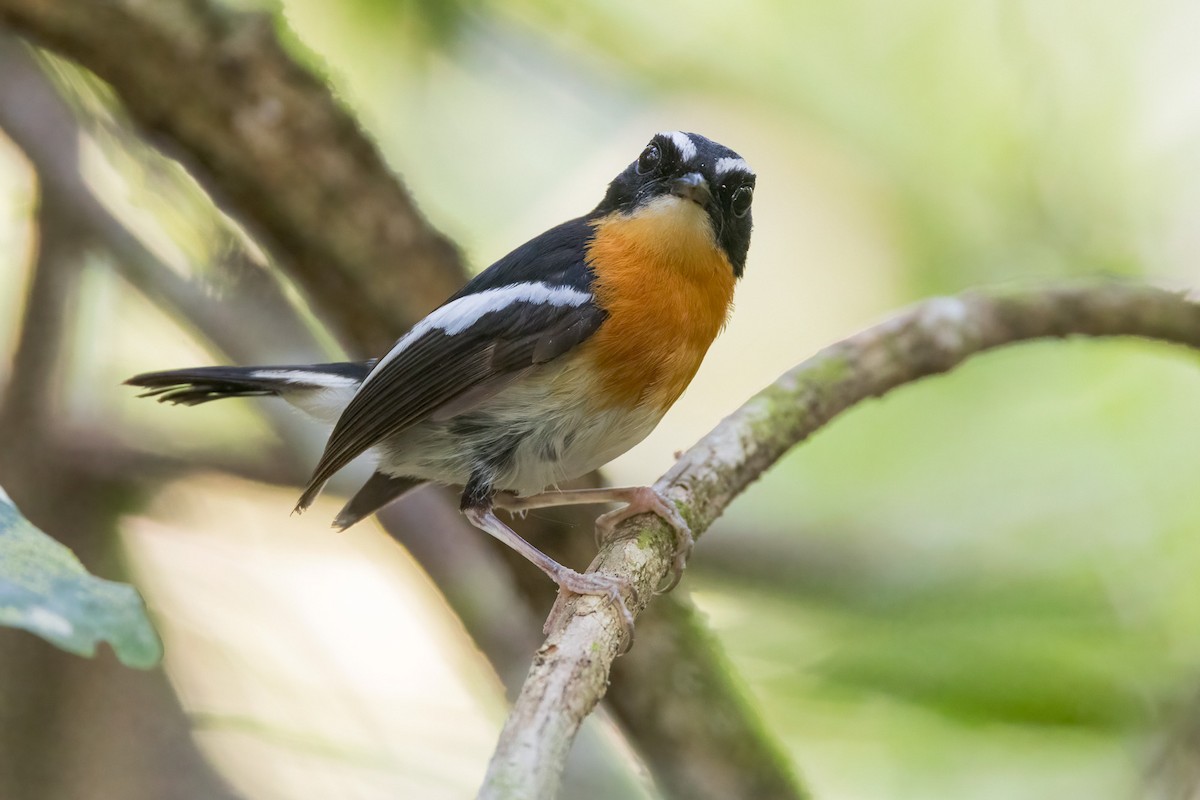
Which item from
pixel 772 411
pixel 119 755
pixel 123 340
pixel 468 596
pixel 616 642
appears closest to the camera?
pixel 616 642

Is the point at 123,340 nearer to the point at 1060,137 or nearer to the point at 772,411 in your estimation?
the point at 772,411

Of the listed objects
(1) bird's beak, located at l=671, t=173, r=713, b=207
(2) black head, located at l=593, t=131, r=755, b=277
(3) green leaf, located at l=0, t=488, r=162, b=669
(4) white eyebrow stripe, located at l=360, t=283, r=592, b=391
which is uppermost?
(2) black head, located at l=593, t=131, r=755, b=277

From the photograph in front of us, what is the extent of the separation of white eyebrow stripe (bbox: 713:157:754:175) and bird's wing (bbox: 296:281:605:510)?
420mm

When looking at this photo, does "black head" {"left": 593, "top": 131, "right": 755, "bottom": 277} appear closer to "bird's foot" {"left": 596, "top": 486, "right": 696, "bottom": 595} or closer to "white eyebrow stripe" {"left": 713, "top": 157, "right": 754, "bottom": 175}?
"white eyebrow stripe" {"left": 713, "top": 157, "right": 754, "bottom": 175}

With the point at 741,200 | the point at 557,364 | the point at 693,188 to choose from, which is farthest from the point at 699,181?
the point at 557,364

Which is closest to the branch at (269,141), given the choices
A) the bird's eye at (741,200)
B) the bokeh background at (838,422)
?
the bokeh background at (838,422)

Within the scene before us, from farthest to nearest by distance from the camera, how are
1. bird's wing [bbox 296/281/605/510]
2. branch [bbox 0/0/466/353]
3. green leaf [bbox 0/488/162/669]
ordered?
branch [bbox 0/0/466/353] < bird's wing [bbox 296/281/605/510] < green leaf [bbox 0/488/162/669]

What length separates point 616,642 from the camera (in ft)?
5.01

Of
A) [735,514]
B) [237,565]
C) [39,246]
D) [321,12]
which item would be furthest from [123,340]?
[735,514]

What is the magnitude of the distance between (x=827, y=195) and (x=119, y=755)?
295cm

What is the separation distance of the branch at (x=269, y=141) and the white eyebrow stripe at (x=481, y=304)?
43cm

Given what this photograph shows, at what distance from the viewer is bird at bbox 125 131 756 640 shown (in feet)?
7.24

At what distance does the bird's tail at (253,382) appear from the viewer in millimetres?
2363

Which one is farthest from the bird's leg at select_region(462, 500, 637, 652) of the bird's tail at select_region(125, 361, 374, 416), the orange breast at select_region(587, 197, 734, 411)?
Result: the bird's tail at select_region(125, 361, 374, 416)
